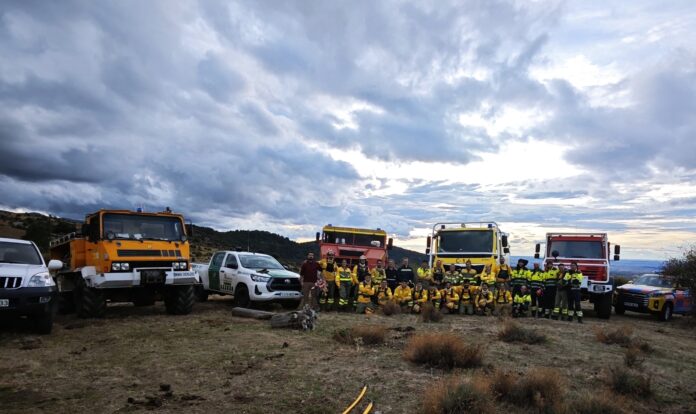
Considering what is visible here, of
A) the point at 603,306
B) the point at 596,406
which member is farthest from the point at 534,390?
the point at 603,306

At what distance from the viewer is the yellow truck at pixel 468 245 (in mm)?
15055

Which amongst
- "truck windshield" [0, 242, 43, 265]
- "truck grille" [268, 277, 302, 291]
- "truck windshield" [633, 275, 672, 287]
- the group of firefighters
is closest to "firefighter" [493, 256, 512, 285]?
the group of firefighters

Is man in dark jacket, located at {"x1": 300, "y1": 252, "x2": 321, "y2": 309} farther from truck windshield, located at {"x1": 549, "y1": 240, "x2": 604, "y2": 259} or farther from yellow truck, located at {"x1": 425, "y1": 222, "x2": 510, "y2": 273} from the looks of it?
truck windshield, located at {"x1": 549, "y1": 240, "x2": 604, "y2": 259}

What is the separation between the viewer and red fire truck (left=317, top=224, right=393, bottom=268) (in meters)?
17.9

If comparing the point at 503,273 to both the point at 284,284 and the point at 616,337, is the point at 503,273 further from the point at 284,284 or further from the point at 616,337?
the point at 284,284

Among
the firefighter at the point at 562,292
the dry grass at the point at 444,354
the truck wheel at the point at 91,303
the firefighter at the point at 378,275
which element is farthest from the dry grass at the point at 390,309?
the truck wheel at the point at 91,303

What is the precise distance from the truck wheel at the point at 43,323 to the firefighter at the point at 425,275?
9451 mm

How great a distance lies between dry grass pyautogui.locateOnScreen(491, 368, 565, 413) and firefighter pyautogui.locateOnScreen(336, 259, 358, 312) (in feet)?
26.8

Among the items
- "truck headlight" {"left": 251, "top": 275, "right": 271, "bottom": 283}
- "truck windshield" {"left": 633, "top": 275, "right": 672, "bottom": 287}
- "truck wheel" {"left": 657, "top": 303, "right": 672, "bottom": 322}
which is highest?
"truck headlight" {"left": 251, "top": 275, "right": 271, "bottom": 283}

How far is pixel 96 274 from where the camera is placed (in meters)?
11.0

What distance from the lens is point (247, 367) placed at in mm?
6984

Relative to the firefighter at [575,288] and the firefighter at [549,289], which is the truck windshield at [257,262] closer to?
the firefighter at [549,289]

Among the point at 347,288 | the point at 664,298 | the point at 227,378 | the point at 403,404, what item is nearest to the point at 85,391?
the point at 227,378

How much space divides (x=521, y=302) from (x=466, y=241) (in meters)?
2.56
